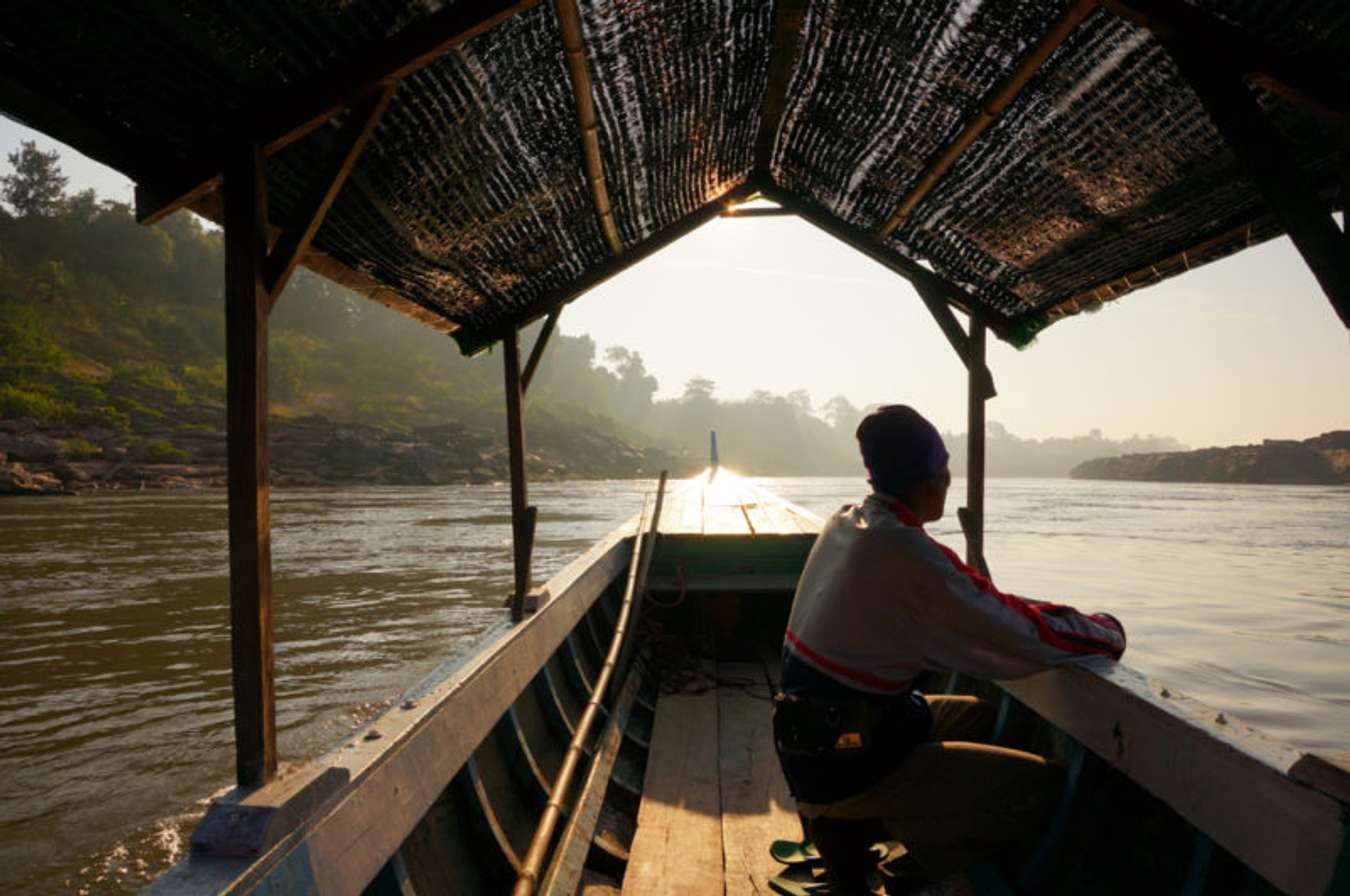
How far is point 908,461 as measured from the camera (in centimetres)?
216

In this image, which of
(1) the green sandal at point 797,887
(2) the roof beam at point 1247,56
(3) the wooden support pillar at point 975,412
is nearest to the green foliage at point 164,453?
(3) the wooden support pillar at point 975,412

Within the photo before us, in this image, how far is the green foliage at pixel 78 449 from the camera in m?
34.2

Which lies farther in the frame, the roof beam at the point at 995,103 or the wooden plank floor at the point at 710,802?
the wooden plank floor at the point at 710,802

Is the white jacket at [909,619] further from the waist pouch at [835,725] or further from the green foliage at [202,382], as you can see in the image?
the green foliage at [202,382]

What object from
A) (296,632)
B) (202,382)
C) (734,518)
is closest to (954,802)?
(734,518)

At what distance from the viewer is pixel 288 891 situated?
1460 mm

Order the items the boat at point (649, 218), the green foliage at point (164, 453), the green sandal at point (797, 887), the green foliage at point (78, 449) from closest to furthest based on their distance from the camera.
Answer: the boat at point (649, 218) → the green sandal at point (797, 887) → the green foliage at point (78, 449) → the green foliage at point (164, 453)

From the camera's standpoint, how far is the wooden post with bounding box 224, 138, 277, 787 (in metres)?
2.14

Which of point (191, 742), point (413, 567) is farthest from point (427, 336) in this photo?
point (191, 742)

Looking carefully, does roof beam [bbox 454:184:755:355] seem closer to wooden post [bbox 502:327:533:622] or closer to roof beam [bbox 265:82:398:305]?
wooden post [bbox 502:327:533:622]

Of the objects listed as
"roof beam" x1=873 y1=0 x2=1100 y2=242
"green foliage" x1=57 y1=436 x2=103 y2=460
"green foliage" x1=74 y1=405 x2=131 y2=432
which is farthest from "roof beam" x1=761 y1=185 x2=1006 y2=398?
"green foliage" x1=74 y1=405 x2=131 y2=432

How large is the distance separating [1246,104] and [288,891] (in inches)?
114

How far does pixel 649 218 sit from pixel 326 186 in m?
2.64

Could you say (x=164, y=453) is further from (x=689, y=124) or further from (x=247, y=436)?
(x=247, y=436)
